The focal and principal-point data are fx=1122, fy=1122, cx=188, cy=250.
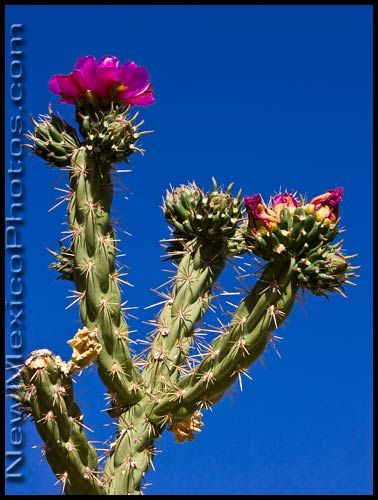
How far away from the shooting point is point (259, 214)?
202 inches

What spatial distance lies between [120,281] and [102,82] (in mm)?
1011

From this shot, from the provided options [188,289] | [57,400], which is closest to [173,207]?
[188,289]

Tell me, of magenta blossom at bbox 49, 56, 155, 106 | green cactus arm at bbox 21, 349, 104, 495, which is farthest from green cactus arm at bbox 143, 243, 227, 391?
magenta blossom at bbox 49, 56, 155, 106

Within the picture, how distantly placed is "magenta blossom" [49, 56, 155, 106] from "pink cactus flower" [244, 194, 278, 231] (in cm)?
101

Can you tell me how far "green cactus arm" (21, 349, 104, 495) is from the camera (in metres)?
4.94

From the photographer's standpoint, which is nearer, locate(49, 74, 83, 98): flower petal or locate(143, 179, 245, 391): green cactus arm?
locate(143, 179, 245, 391): green cactus arm

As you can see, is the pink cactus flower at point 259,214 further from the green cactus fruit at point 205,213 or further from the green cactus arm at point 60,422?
the green cactus arm at point 60,422

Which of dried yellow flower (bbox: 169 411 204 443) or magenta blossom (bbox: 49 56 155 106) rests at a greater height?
magenta blossom (bbox: 49 56 155 106)

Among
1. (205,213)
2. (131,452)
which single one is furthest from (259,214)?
(131,452)

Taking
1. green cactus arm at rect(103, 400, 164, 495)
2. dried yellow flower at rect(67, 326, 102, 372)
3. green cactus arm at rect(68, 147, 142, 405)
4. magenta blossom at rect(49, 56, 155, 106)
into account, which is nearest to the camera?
dried yellow flower at rect(67, 326, 102, 372)

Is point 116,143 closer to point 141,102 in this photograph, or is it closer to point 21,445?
point 141,102

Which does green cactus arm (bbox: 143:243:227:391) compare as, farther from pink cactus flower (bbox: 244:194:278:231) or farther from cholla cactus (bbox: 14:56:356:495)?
pink cactus flower (bbox: 244:194:278:231)

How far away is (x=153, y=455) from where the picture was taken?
5449 millimetres
